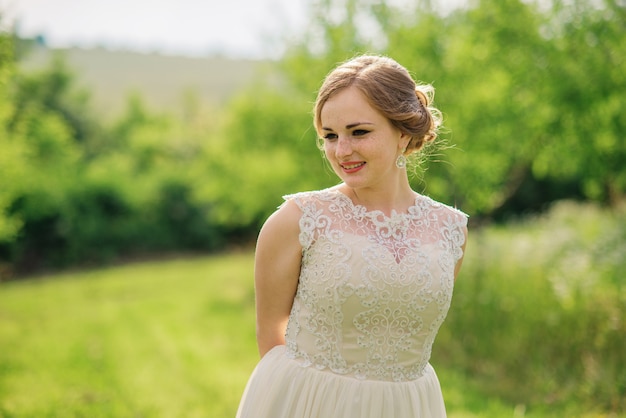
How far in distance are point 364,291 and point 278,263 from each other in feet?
1.21

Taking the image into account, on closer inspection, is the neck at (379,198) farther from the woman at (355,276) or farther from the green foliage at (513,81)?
the green foliage at (513,81)

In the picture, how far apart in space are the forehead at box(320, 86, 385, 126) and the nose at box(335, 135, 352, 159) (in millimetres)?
66

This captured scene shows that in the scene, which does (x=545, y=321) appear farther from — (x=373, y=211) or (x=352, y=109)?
(x=352, y=109)

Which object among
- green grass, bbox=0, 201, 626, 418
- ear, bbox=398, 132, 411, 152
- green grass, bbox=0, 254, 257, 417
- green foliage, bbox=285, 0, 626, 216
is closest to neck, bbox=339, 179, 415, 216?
ear, bbox=398, 132, 411, 152

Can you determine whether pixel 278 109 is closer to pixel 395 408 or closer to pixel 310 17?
pixel 310 17

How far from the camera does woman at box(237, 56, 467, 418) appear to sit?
2449mm

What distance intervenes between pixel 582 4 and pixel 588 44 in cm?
54

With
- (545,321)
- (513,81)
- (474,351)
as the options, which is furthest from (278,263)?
(513,81)

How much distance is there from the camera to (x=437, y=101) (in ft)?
28.9

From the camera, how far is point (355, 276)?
241 cm

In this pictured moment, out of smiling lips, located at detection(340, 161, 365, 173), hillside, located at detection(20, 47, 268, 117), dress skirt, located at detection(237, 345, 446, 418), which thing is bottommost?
dress skirt, located at detection(237, 345, 446, 418)

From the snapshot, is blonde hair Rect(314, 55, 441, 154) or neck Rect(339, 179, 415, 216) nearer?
blonde hair Rect(314, 55, 441, 154)

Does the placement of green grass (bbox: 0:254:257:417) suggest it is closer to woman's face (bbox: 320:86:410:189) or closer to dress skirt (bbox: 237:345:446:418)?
dress skirt (bbox: 237:345:446:418)

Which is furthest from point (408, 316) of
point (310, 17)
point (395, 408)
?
point (310, 17)
